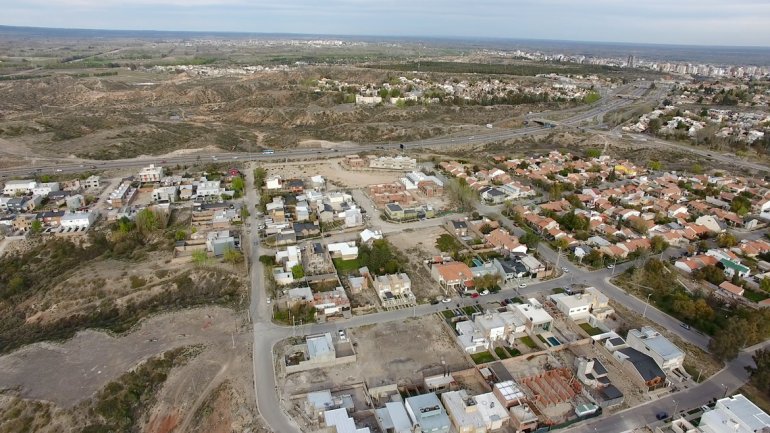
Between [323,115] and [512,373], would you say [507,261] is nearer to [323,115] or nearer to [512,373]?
[512,373]

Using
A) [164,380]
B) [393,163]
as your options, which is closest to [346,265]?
[164,380]

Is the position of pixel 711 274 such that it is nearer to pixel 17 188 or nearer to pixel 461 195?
pixel 461 195

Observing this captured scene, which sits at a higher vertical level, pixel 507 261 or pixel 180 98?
pixel 180 98

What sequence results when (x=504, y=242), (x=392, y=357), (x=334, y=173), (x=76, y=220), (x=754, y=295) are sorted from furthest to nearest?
(x=334, y=173) → (x=76, y=220) → (x=504, y=242) → (x=754, y=295) → (x=392, y=357)

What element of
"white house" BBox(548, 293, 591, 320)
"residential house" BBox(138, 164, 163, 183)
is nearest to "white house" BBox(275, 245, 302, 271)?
"white house" BBox(548, 293, 591, 320)

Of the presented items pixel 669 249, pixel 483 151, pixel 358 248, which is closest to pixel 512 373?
pixel 358 248

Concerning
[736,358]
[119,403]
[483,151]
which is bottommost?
[119,403]

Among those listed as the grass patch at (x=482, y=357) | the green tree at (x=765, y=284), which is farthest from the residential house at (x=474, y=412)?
the green tree at (x=765, y=284)

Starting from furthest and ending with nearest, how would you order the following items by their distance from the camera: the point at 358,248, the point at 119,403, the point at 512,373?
the point at 358,248
the point at 512,373
the point at 119,403
